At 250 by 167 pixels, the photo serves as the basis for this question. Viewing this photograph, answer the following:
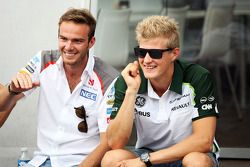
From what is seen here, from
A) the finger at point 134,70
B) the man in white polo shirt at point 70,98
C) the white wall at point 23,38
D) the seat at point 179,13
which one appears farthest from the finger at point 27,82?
the seat at point 179,13

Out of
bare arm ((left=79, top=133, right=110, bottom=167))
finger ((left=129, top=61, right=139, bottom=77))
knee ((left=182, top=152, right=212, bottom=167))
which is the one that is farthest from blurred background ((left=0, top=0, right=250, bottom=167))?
knee ((left=182, top=152, right=212, bottom=167))

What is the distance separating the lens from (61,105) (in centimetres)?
490

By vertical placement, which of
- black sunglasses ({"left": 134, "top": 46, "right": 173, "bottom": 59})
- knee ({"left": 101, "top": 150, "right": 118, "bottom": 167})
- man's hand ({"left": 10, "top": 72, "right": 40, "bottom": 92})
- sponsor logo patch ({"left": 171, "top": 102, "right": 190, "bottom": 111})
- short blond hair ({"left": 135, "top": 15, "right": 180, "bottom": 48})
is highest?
short blond hair ({"left": 135, "top": 15, "right": 180, "bottom": 48})

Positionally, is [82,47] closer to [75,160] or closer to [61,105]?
[61,105]

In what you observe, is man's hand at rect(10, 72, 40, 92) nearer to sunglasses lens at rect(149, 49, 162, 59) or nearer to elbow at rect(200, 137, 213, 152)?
sunglasses lens at rect(149, 49, 162, 59)

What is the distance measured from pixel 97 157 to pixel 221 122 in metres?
2.19

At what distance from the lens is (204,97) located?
15.1 feet

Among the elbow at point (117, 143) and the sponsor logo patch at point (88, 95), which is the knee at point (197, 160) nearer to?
the elbow at point (117, 143)

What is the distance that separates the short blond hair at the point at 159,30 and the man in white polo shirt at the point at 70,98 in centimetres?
46

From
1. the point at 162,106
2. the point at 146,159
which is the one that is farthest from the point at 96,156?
the point at 162,106

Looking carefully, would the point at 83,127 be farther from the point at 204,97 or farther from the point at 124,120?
the point at 204,97

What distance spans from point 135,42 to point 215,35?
0.75 metres

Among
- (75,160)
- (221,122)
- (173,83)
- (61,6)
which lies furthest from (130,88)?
(221,122)

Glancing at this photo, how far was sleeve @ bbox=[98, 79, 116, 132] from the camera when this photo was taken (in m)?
4.82
